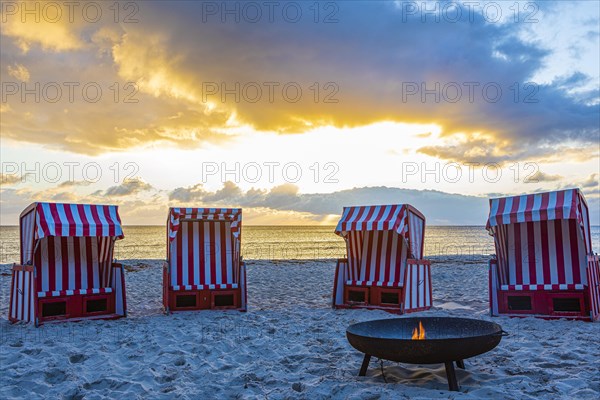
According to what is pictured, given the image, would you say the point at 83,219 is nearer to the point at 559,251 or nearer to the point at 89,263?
the point at 89,263

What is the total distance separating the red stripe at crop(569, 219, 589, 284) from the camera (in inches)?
347

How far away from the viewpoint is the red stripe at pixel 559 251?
29.3 feet

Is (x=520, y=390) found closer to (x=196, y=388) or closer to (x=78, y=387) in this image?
(x=196, y=388)

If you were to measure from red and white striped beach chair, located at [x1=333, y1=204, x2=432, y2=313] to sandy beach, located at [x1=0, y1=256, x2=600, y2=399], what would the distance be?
502 millimetres

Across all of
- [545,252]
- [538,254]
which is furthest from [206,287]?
[545,252]

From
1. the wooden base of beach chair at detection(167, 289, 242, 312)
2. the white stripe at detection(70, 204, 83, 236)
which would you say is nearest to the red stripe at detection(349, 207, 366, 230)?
the wooden base of beach chair at detection(167, 289, 242, 312)

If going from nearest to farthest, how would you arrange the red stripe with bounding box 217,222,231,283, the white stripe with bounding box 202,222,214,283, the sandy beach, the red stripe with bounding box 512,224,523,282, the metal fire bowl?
the metal fire bowl → the sandy beach → the red stripe with bounding box 512,224,523,282 → the white stripe with bounding box 202,222,214,283 → the red stripe with bounding box 217,222,231,283

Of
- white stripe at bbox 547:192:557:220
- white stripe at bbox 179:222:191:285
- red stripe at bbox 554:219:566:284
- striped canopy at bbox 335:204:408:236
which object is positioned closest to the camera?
white stripe at bbox 547:192:557:220

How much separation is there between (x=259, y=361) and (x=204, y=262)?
431 centimetres

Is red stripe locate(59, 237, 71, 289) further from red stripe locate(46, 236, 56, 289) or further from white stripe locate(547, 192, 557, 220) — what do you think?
white stripe locate(547, 192, 557, 220)

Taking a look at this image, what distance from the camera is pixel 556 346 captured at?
6.77 metres

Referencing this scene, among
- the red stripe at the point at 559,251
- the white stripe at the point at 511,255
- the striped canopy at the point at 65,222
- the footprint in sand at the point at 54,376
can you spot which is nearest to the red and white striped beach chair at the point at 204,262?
the striped canopy at the point at 65,222

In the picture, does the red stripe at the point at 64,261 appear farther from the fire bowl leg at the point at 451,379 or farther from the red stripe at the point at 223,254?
the fire bowl leg at the point at 451,379

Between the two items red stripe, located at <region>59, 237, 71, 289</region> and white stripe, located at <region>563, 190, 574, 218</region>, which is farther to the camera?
red stripe, located at <region>59, 237, 71, 289</region>
